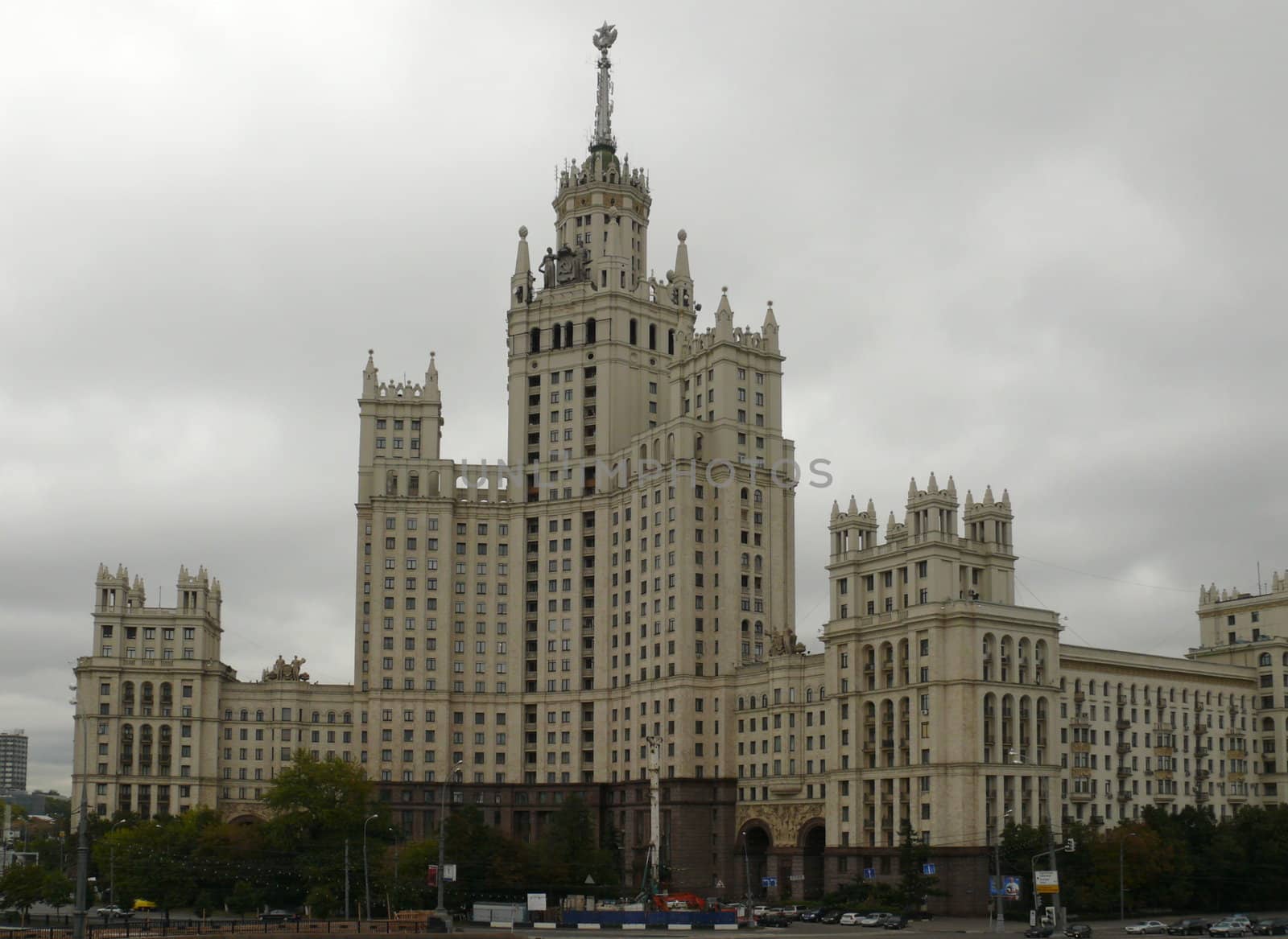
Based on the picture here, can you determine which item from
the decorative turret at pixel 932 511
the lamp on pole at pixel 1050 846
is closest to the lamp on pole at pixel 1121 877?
the lamp on pole at pixel 1050 846

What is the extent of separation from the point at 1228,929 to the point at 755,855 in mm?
65646

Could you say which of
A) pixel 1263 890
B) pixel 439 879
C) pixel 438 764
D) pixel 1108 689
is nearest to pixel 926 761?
pixel 1108 689

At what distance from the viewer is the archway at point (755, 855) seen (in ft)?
568

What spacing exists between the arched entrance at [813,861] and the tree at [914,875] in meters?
21.5

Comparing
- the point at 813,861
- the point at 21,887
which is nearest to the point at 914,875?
the point at 813,861

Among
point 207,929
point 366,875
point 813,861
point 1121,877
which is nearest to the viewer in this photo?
point 207,929

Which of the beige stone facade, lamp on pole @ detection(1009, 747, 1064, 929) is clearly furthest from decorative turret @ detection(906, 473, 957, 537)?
lamp on pole @ detection(1009, 747, 1064, 929)

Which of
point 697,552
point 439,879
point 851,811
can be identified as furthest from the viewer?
point 697,552

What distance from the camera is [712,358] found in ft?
623

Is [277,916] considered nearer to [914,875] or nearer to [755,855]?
[914,875]

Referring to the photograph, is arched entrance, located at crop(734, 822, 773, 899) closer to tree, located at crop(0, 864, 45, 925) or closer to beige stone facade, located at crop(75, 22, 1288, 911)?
beige stone facade, located at crop(75, 22, 1288, 911)

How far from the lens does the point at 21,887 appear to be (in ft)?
423

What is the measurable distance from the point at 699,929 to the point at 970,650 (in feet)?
125

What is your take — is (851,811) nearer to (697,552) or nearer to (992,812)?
(992,812)
